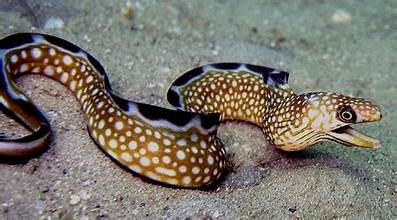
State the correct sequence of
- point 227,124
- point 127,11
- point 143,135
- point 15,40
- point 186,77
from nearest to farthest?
point 143,135, point 15,40, point 186,77, point 227,124, point 127,11

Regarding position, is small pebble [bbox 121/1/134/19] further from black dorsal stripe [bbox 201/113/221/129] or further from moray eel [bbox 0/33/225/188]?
black dorsal stripe [bbox 201/113/221/129]

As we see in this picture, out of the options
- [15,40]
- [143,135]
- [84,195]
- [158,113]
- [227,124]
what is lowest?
[227,124]

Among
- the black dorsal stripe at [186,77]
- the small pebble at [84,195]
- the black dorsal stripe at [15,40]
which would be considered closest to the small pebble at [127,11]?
the black dorsal stripe at [186,77]

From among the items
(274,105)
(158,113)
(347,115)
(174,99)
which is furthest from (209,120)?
(347,115)

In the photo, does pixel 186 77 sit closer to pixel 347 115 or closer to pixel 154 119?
pixel 154 119

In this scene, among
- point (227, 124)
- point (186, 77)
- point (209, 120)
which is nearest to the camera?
point (209, 120)

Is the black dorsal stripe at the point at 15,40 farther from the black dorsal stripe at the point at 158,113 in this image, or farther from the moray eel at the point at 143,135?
the black dorsal stripe at the point at 158,113

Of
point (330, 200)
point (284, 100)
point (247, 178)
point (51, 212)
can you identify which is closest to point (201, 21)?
point (284, 100)
